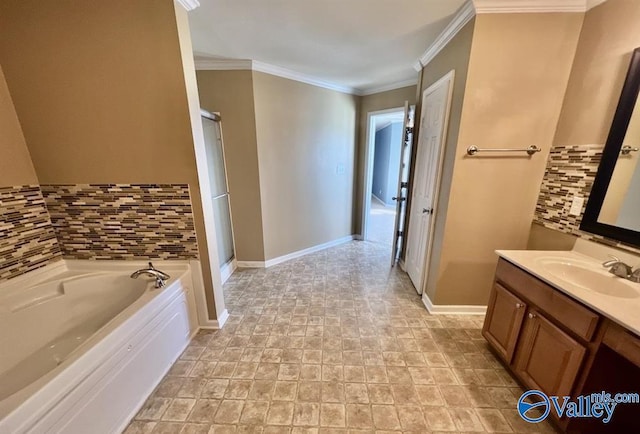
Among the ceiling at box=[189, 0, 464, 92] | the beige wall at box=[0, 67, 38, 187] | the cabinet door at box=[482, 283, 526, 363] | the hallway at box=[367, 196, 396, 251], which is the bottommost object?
the hallway at box=[367, 196, 396, 251]

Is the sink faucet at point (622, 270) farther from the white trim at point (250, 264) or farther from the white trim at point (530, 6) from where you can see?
the white trim at point (250, 264)

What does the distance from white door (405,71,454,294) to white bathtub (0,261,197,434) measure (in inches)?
83.6

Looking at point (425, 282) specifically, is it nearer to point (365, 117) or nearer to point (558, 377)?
point (558, 377)

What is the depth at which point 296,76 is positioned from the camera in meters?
2.89

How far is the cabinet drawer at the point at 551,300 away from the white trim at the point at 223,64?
2.89 m

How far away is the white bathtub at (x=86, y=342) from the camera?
0.96 metres

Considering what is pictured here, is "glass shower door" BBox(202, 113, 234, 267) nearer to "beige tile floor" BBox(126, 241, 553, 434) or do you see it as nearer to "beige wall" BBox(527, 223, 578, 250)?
"beige tile floor" BBox(126, 241, 553, 434)

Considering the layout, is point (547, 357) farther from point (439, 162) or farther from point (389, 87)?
point (389, 87)

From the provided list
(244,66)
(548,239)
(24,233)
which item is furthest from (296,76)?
(548,239)

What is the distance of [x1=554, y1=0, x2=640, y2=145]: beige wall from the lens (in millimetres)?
1341

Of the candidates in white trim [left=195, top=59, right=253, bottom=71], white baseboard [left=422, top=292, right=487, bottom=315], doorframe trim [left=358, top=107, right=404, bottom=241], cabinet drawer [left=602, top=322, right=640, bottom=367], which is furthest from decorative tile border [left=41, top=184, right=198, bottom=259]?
doorframe trim [left=358, top=107, right=404, bottom=241]

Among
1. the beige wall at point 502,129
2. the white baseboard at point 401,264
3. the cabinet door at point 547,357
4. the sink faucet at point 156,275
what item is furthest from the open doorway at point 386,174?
the sink faucet at point 156,275

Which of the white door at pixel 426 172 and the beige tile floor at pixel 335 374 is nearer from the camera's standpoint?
the beige tile floor at pixel 335 374

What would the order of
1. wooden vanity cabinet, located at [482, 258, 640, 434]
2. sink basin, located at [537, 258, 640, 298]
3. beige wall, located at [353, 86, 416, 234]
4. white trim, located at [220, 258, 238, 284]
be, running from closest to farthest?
wooden vanity cabinet, located at [482, 258, 640, 434] < sink basin, located at [537, 258, 640, 298] < white trim, located at [220, 258, 238, 284] < beige wall, located at [353, 86, 416, 234]
